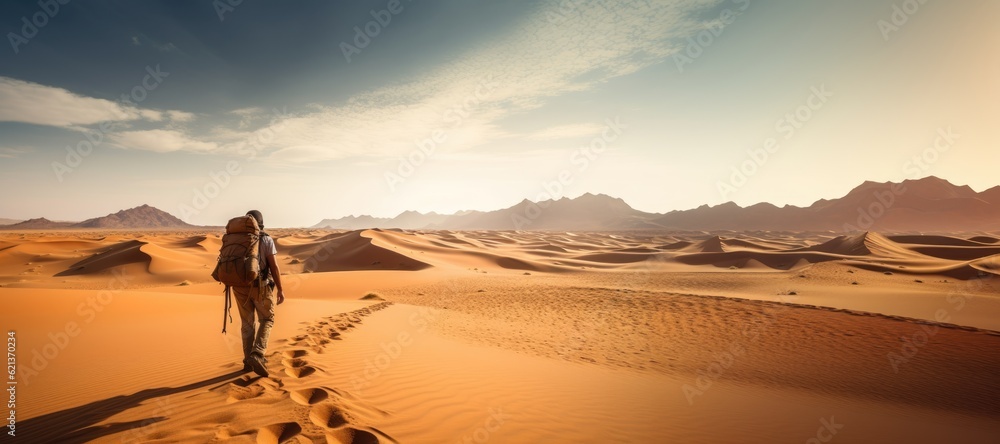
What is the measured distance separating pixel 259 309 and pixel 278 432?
212 centimetres

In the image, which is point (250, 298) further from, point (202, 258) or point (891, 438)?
point (202, 258)

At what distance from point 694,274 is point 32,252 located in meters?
57.2

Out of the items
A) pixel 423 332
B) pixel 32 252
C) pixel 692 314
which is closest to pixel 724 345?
pixel 692 314

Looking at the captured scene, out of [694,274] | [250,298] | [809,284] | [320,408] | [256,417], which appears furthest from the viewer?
[694,274]

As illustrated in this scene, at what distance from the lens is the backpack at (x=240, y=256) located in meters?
5.12

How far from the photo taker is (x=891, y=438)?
17.9 ft

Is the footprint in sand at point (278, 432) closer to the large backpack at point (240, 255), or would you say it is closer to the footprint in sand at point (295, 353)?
the large backpack at point (240, 255)

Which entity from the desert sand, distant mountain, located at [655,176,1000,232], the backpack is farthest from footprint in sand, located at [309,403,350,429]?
distant mountain, located at [655,176,1000,232]

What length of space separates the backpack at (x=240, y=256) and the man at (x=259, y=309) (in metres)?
0.07

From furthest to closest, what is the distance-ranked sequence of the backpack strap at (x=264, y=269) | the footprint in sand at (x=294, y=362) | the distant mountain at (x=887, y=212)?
the distant mountain at (x=887, y=212), the footprint in sand at (x=294, y=362), the backpack strap at (x=264, y=269)

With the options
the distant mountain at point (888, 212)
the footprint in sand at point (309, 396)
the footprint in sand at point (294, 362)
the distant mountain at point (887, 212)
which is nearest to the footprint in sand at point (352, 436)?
the footprint in sand at point (309, 396)

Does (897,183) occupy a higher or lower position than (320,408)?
higher

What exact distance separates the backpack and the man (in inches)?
2.9

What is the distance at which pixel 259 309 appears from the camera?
5348 millimetres
